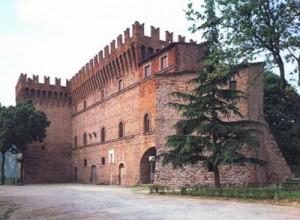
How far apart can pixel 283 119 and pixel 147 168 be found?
13232 mm

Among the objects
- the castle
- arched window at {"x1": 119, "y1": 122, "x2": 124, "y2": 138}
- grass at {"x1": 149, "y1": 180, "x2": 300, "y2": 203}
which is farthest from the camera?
arched window at {"x1": 119, "y1": 122, "x2": 124, "y2": 138}

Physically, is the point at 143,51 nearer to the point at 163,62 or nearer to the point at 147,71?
the point at 147,71

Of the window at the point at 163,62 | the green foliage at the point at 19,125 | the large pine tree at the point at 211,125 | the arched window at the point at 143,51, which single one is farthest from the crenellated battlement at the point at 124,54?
the large pine tree at the point at 211,125

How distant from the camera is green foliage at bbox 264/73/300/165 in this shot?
37.7 metres

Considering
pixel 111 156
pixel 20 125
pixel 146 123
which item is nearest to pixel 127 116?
pixel 146 123

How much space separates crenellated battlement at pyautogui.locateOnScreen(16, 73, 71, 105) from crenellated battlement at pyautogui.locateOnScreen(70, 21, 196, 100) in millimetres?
6543

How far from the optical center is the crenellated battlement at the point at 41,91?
51.6m

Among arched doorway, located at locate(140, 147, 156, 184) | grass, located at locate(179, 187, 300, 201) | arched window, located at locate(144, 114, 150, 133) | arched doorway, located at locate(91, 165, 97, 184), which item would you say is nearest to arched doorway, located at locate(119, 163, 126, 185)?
arched doorway, located at locate(140, 147, 156, 184)

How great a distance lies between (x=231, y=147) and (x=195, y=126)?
2287 mm

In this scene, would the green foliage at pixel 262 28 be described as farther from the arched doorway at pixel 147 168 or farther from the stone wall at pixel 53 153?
the stone wall at pixel 53 153

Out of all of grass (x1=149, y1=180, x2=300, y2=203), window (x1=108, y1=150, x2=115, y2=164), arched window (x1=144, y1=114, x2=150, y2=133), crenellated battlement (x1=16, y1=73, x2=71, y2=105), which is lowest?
grass (x1=149, y1=180, x2=300, y2=203)

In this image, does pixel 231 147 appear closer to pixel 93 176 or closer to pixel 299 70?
pixel 299 70

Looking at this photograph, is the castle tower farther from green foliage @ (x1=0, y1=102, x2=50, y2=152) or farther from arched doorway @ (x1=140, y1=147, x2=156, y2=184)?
arched doorway @ (x1=140, y1=147, x2=156, y2=184)

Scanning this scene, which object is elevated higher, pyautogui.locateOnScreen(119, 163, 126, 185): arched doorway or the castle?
the castle
